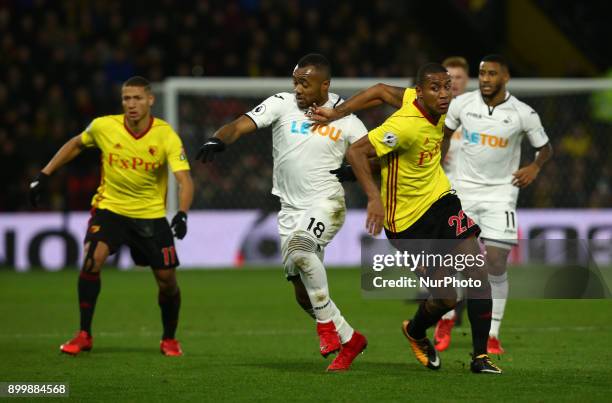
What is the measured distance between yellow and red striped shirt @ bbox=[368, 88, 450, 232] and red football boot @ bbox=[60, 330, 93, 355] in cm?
271

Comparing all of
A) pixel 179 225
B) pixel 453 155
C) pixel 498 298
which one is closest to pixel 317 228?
pixel 179 225

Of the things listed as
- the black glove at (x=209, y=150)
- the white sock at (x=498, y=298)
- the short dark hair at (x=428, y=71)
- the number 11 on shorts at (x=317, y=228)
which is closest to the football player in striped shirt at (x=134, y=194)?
the number 11 on shorts at (x=317, y=228)

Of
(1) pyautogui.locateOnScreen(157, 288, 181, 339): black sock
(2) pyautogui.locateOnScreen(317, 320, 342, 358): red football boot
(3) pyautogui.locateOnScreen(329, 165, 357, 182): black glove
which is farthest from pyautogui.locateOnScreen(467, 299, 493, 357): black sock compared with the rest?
(1) pyautogui.locateOnScreen(157, 288, 181, 339): black sock

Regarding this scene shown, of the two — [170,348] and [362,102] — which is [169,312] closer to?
[170,348]

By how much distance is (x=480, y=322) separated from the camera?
7.99m

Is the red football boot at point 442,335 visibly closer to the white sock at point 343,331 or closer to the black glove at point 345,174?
the white sock at point 343,331

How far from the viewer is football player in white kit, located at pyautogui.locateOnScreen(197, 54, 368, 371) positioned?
27.3ft

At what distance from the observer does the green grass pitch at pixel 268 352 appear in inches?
288

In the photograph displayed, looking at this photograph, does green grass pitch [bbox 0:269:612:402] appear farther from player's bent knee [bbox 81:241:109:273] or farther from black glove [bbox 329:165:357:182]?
black glove [bbox 329:165:357:182]

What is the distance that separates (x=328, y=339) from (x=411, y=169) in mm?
1329

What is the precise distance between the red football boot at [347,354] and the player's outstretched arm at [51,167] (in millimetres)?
2908

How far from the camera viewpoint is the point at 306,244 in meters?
8.34

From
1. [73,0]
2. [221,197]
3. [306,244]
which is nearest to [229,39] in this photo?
[73,0]

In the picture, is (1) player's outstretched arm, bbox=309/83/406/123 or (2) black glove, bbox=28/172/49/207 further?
(2) black glove, bbox=28/172/49/207
